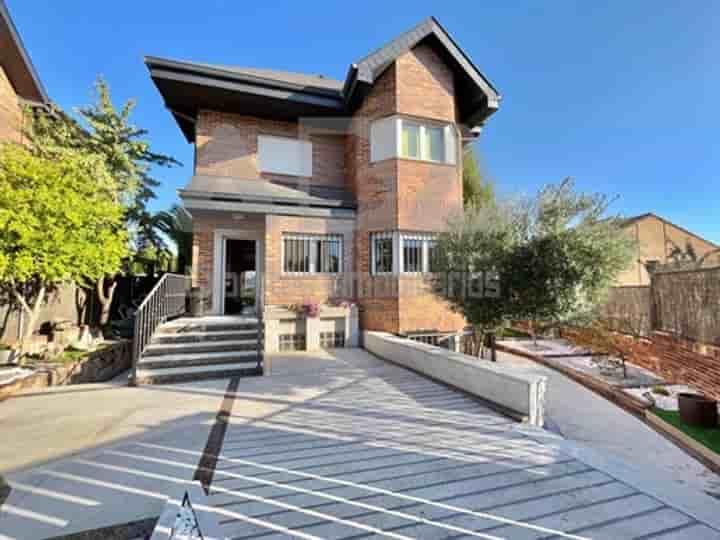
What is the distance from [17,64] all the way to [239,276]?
10.3 metres

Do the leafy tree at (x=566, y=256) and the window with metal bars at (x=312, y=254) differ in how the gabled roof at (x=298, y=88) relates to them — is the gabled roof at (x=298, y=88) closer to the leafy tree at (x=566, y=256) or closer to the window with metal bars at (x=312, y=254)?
the window with metal bars at (x=312, y=254)

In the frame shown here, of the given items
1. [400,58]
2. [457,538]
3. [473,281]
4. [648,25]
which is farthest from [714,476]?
[648,25]

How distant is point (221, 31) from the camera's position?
455 inches

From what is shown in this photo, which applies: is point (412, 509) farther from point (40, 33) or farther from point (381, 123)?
point (40, 33)

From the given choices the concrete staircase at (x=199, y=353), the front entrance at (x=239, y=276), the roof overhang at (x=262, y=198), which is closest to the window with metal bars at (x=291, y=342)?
the concrete staircase at (x=199, y=353)

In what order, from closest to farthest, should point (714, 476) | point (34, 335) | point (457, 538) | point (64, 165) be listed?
1. point (457, 538)
2. point (714, 476)
3. point (64, 165)
4. point (34, 335)

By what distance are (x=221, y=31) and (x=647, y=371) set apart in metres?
17.8

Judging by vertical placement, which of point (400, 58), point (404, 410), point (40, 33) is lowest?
point (404, 410)

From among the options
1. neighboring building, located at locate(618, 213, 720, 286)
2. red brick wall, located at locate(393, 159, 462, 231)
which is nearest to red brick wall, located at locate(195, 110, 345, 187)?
red brick wall, located at locate(393, 159, 462, 231)

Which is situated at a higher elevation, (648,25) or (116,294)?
(648,25)

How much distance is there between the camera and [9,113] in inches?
413

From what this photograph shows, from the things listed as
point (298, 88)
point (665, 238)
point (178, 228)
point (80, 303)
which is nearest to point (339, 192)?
point (298, 88)

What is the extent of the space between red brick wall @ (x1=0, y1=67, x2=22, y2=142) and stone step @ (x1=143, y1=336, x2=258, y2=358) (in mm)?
9217

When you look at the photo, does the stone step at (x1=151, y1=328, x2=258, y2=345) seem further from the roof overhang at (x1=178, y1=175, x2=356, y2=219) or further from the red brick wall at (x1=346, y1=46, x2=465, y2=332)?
the red brick wall at (x1=346, y1=46, x2=465, y2=332)
